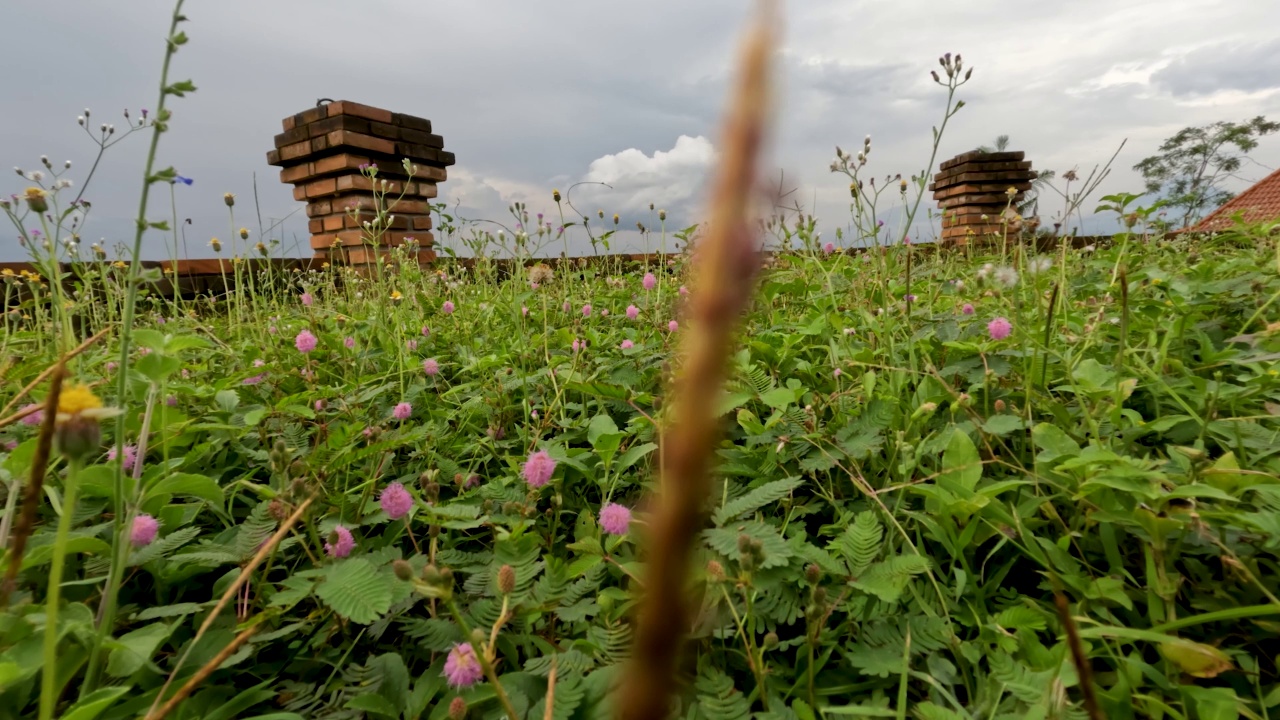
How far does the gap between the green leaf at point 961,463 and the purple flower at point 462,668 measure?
0.70 metres

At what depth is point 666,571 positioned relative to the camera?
11 cm

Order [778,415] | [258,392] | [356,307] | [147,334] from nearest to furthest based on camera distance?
1. [147,334]
2. [778,415]
3. [258,392]
4. [356,307]

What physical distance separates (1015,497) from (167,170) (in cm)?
125

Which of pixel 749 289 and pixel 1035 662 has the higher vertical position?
pixel 749 289

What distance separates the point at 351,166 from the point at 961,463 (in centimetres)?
481

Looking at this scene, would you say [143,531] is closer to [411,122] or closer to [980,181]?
[411,122]

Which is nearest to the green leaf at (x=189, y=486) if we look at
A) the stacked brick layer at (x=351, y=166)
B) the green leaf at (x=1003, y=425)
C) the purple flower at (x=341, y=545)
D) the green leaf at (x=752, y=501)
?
the purple flower at (x=341, y=545)

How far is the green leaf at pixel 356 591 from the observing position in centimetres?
68

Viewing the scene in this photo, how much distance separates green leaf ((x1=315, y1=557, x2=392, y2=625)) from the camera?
0.68m

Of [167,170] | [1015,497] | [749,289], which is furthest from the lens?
[1015,497]

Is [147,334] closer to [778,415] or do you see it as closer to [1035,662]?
[778,415]

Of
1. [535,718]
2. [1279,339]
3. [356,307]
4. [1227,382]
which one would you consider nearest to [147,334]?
[535,718]

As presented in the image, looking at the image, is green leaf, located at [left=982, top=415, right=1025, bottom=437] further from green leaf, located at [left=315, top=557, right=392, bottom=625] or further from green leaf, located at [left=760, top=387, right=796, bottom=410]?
green leaf, located at [left=315, top=557, right=392, bottom=625]

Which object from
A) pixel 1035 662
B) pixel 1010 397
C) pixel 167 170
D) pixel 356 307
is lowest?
pixel 1035 662
